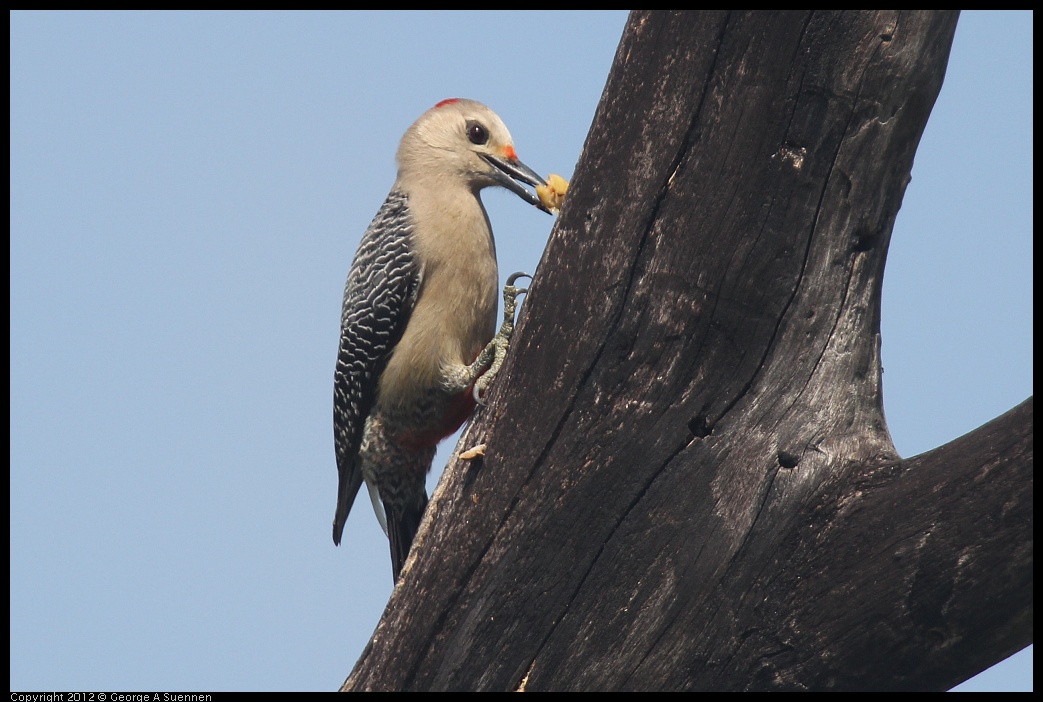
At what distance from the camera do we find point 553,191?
5.92 metres

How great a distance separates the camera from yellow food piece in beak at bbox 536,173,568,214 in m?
5.87

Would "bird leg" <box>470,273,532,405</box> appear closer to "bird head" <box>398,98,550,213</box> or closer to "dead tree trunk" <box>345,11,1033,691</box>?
"bird head" <box>398,98,550,213</box>

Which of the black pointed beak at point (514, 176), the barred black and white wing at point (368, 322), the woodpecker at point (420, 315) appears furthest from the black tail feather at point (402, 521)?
the black pointed beak at point (514, 176)

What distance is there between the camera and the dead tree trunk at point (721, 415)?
3.53 m

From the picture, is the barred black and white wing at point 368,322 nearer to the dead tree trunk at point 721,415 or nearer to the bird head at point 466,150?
the bird head at point 466,150

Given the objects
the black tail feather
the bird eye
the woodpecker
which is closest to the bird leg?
the woodpecker

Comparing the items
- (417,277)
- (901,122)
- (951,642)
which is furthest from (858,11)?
(417,277)

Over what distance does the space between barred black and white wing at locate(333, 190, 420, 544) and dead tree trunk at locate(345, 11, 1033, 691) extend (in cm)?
219

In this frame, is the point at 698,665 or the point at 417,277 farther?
the point at 417,277

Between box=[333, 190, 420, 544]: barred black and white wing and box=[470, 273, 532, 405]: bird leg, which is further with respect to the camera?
box=[333, 190, 420, 544]: barred black and white wing

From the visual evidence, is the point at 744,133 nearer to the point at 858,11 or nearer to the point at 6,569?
the point at 858,11

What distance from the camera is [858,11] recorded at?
3506 mm

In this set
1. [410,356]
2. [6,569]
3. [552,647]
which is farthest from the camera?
[410,356]

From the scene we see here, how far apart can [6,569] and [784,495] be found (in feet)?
13.3
